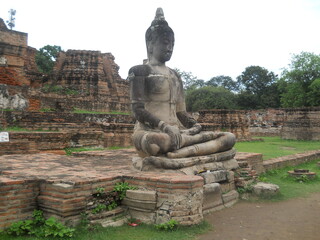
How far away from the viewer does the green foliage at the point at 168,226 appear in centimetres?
342

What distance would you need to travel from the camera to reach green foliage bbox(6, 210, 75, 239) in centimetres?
312

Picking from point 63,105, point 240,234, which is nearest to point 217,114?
point 63,105

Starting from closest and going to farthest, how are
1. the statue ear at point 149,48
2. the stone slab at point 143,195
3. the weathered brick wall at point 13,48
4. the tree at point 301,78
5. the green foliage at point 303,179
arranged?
1. the stone slab at point 143,195
2. the statue ear at point 149,48
3. the green foliage at point 303,179
4. the weathered brick wall at point 13,48
5. the tree at point 301,78

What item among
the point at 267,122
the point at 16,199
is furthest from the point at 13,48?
the point at 267,122

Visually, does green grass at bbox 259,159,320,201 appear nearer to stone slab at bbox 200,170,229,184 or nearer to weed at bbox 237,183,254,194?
weed at bbox 237,183,254,194

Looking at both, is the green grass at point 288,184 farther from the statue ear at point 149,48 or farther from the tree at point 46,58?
the tree at point 46,58

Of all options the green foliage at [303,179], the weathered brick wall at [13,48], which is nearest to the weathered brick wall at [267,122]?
the weathered brick wall at [13,48]

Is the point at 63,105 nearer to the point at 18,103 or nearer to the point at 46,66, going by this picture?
the point at 18,103

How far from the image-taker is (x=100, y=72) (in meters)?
21.9

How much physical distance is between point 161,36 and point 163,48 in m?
0.20

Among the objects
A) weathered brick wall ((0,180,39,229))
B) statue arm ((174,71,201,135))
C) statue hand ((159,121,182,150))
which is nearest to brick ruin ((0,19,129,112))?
statue arm ((174,71,201,135))

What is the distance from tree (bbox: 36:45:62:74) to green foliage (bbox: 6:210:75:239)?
32.8 m

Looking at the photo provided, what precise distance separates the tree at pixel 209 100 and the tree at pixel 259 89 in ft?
6.13

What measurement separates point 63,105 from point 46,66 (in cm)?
2206
